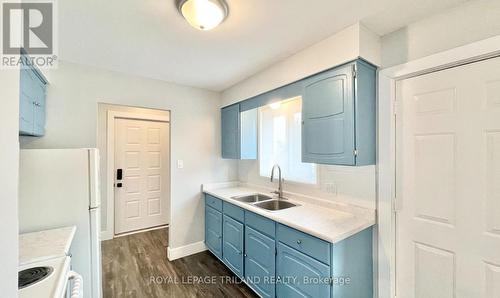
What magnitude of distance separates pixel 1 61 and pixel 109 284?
103 inches

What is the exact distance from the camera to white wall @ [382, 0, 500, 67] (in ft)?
4.17

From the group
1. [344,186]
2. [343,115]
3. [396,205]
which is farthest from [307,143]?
[396,205]

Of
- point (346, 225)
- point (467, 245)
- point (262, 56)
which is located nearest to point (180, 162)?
point (262, 56)

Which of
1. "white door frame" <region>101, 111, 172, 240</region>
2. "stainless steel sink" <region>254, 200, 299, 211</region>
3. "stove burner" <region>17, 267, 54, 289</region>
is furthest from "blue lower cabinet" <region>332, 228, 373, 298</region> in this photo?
"white door frame" <region>101, 111, 172, 240</region>

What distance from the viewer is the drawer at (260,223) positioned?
1896 millimetres

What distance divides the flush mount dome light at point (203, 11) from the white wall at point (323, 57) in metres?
0.83

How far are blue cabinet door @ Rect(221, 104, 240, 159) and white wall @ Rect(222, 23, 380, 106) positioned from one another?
22.9 inches

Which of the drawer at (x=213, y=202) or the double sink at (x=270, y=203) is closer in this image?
the double sink at (x=270, y=203)

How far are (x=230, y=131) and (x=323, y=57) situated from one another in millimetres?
1641

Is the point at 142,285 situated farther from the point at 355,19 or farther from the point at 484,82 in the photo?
the point at 484,82

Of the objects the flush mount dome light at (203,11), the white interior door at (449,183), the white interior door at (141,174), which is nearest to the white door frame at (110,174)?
the white interior door at (141,174)

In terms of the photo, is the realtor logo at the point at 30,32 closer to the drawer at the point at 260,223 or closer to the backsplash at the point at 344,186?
the drawer at the point at 260,223

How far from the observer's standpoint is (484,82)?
129cm

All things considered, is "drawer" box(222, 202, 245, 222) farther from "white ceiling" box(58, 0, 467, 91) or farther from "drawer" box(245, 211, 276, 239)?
"white ceiling" box(58, 0, 467, 91)
